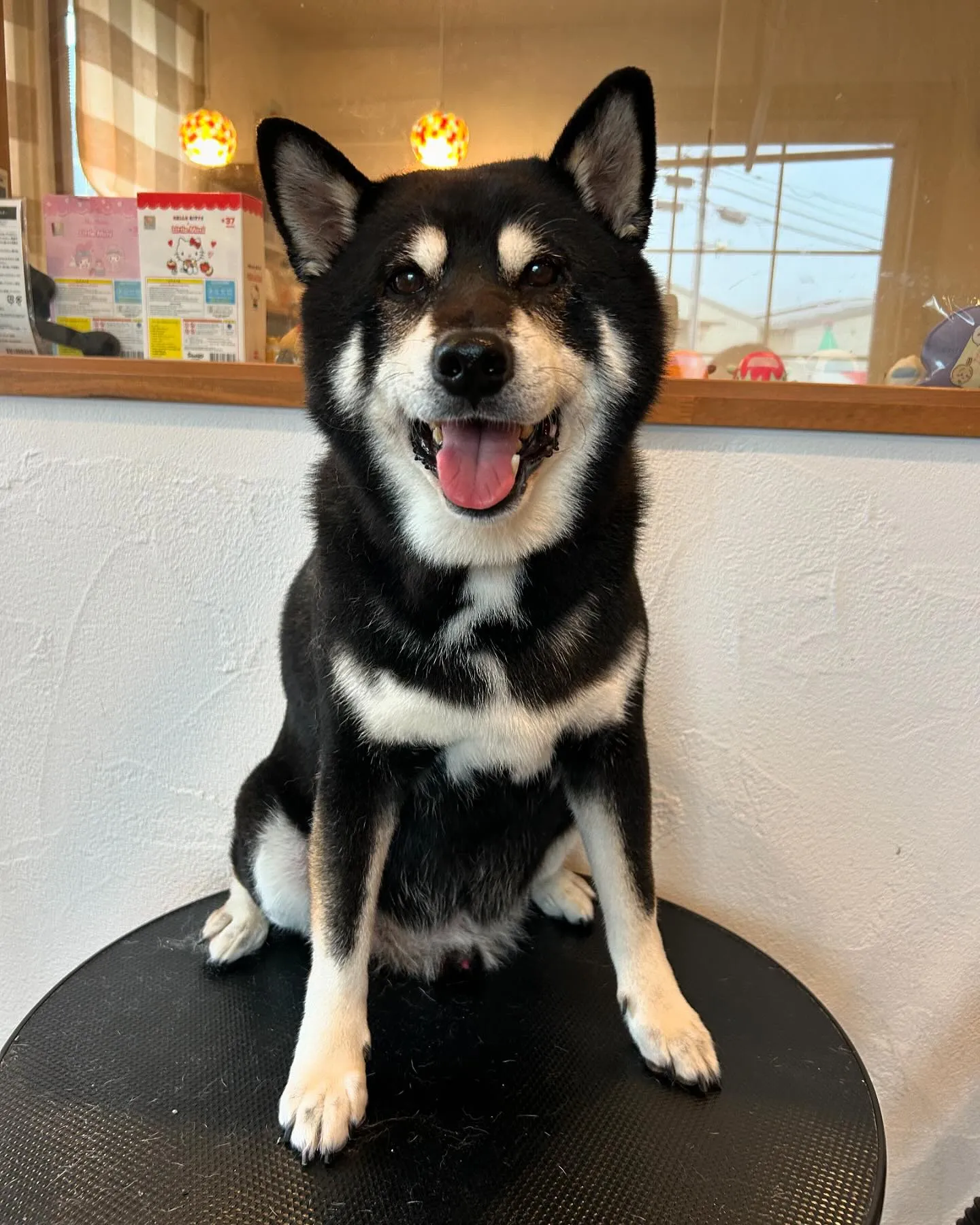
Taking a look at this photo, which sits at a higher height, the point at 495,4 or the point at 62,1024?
the point at 495,4

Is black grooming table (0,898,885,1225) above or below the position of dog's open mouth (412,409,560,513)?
below

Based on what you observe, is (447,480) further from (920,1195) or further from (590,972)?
(920,1195)

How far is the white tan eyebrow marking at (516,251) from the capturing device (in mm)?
711

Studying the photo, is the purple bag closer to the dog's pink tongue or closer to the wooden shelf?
the wooden shelf

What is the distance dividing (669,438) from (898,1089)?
A: 3.39 feet

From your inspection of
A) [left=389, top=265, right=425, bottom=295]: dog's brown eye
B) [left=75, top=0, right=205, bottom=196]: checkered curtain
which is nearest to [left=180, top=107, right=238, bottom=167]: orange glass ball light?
[left=75, top=0, right=205, bottom=196]: checkered curtain

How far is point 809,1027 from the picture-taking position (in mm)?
832

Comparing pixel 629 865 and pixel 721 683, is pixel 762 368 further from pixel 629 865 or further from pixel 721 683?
pixel 629 865

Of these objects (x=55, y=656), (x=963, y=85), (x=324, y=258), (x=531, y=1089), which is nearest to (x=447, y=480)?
(x=324, y=258)

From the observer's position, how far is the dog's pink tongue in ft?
2.21

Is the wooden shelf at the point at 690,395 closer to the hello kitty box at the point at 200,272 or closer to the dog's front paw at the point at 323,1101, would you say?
the hello kitty box at the point at 200,272

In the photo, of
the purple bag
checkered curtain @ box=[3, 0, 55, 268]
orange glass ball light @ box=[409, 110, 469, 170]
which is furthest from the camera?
orange glass ball light @ box=[409, 110, 469, 170]

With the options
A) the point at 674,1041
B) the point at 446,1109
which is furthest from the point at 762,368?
the point at 446,1109

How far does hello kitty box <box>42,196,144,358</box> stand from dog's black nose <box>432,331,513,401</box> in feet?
2.38
